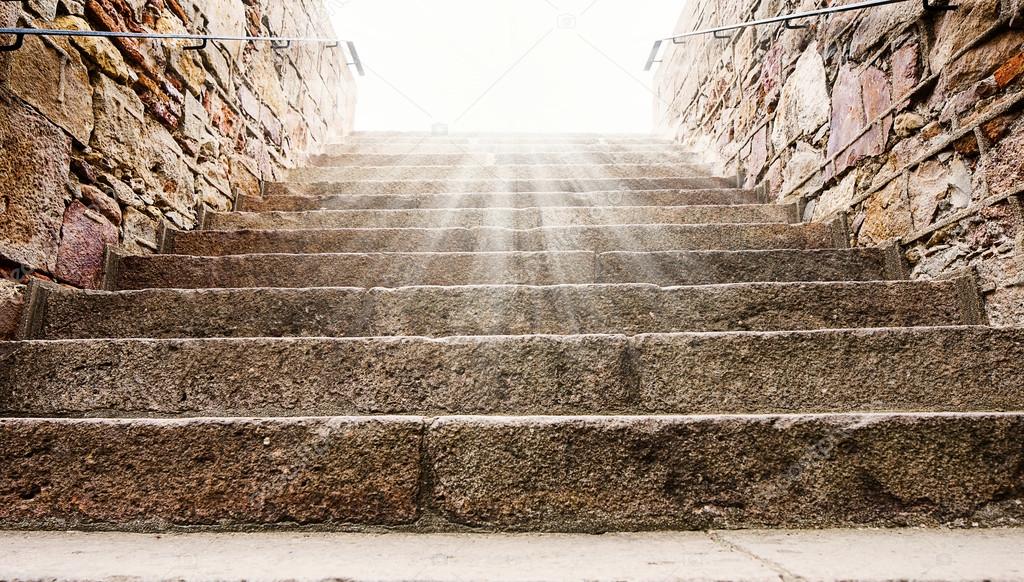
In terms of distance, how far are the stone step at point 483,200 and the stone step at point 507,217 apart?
0.96 feet

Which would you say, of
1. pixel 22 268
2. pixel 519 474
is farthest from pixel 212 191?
pixel 519 474

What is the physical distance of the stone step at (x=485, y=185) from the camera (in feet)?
11.0

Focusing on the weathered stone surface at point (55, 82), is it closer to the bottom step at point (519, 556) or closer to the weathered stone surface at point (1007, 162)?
the bottom step at point (519, 556)

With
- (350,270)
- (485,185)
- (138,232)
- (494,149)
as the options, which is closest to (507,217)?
(485,185)

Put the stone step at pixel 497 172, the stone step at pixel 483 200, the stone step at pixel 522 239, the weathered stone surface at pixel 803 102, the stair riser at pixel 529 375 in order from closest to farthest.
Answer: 1. the stair riser at pixel 529 375
2. the stone step at pixel 522 239
3. the weathered stone surface at pixel 803 102
4. the stone step at pixel 483 200
5. the stone step at pixel 497 172

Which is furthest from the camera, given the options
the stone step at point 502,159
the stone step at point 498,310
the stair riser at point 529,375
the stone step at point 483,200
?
the stone step at point 502,159

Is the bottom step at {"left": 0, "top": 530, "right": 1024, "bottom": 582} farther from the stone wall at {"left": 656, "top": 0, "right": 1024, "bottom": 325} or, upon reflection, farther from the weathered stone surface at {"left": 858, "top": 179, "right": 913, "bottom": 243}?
the weathered stone surface at {"left": 858, "top": 179, "right": 913, "bottom": 243}

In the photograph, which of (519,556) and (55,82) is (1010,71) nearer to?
(519,556)

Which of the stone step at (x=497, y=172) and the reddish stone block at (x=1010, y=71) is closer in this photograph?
the reddish stone block at (x=1010, y=71)

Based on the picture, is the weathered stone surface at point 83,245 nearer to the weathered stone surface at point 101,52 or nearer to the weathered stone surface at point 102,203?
the weathered stone surface at point 102,203

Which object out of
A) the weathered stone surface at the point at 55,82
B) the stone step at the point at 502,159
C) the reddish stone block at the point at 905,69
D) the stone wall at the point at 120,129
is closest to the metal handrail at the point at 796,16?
the reddish stone block at the point at 905,69

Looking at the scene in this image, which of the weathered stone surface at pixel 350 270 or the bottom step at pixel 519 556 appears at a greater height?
the weathered stone surface at pixel 350 270

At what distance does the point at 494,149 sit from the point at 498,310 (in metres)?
3.23

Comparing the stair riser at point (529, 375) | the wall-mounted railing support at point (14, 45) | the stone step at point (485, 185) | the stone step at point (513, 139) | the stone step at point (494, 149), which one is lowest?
the stair riser at point (529, 375)
